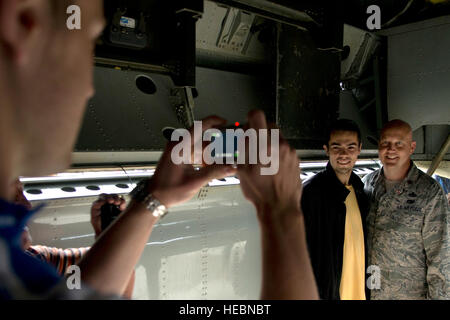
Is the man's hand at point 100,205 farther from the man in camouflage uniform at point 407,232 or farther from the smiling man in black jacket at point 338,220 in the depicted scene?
the man in camouflage uniform at point 407,232

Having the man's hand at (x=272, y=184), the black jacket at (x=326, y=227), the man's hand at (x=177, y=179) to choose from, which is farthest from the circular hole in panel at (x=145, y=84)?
the man's hand at (x=272, y=184)

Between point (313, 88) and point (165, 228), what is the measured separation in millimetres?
2000

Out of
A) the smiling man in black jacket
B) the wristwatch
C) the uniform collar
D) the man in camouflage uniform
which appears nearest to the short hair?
the smiling man in black jacket

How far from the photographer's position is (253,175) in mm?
679

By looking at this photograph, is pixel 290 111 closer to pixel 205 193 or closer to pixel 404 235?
pixel 205 193

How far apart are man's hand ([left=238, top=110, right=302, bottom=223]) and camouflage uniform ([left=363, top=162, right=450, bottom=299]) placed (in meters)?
2.10

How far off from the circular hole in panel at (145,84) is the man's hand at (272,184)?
230 cm

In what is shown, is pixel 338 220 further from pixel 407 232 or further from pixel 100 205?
pixel 100 205

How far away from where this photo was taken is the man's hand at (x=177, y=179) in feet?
2.97

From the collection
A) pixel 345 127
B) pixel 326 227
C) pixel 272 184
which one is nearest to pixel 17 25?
pixel 272 184

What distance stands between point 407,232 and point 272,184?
Answer: 7.04ft

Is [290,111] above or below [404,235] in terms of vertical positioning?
above

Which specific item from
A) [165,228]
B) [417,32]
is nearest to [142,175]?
[165,228]

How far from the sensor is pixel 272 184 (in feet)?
2.23
